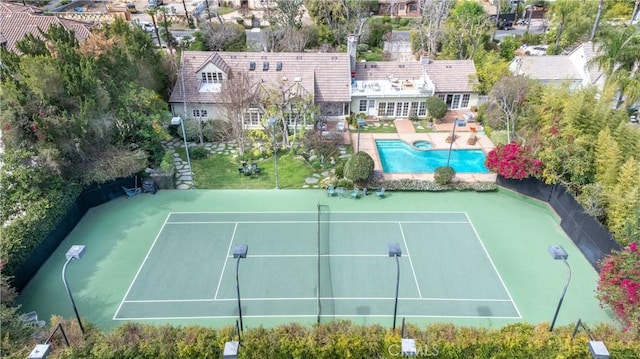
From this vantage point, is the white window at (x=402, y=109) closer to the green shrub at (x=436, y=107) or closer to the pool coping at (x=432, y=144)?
the green shrub at (x=436, y=107)

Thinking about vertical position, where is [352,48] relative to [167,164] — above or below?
above

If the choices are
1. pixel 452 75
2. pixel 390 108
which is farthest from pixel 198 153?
pixel 452 75

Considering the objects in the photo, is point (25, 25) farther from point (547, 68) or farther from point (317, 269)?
point (547, 68)

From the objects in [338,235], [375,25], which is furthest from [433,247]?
[375,25]

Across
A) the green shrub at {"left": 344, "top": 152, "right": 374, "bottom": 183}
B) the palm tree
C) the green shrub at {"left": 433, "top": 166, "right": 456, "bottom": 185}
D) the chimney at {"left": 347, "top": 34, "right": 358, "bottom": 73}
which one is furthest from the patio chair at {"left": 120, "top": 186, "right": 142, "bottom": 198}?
the palm tree

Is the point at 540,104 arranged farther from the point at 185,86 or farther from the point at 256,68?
the point at 185,86

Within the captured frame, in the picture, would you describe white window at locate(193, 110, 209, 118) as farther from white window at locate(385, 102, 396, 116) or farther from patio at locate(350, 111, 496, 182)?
white window at locate(385, 102, 396, 116)

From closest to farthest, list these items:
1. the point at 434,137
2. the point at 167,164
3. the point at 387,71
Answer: the point at 167,164
the point at 434,137
the point at 387,71
